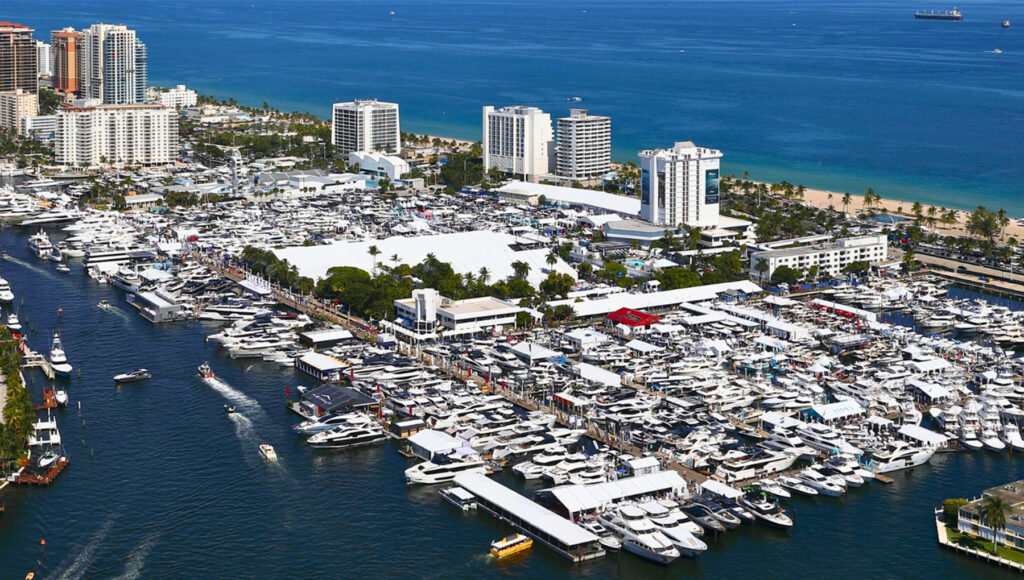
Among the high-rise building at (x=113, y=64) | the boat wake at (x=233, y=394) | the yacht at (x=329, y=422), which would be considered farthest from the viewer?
the high-rise building at (x=113, y=64)

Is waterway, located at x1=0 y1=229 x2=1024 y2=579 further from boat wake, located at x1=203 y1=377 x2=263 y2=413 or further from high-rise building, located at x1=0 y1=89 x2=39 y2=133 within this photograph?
high-rise building, located at x1=0 y1=89 x2=39 y2=133


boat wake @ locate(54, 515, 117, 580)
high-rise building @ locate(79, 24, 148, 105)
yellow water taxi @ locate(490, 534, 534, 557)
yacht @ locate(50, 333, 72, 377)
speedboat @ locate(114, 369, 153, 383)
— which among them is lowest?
boat wake @ locate(54, 515, 117, 580)

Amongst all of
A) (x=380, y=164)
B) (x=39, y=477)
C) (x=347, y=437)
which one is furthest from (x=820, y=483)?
(x=380, y=164)

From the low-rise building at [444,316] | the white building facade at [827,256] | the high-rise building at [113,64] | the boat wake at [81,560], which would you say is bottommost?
the boat wake at [81,560]

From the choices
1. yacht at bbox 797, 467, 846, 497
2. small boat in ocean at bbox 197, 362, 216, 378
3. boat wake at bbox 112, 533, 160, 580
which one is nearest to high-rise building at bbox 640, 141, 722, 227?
small boat in ocean at bbox 197, 362, 216, 378

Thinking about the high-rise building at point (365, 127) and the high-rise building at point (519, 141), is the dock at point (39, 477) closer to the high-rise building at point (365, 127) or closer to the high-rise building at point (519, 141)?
the high-rise building at point (519, 141)

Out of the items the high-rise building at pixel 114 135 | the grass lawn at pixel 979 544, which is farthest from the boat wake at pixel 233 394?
the high-rise building at pixel 114 135

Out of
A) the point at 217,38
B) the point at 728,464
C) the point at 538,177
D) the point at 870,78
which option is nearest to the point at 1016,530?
the point at 728,464
